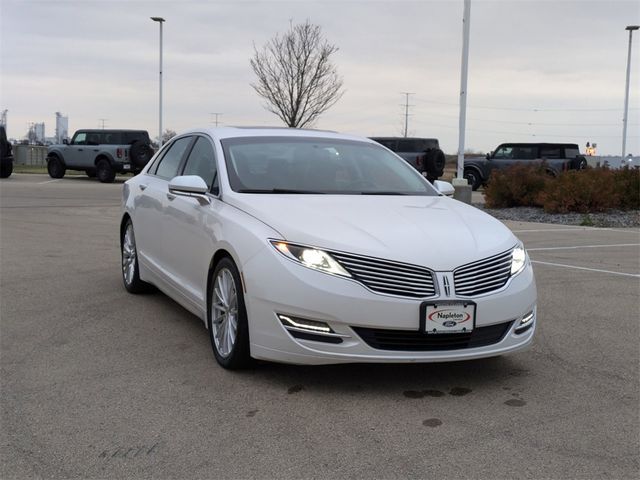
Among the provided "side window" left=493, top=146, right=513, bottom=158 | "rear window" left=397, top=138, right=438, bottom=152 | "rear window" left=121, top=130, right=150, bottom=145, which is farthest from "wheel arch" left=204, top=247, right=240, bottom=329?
"rear window" left=121, top=130, right=150, bottom=145

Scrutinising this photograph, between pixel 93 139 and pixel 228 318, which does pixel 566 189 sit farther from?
pixel 93 139

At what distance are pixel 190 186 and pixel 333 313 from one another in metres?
1.59

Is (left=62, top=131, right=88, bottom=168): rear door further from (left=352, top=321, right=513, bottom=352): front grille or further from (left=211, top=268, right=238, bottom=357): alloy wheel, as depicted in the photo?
(left=352, top=321, right=513, bottom=352): front grille

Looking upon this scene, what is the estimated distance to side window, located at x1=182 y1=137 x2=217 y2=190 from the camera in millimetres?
5529

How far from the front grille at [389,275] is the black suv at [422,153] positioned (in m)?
22.9

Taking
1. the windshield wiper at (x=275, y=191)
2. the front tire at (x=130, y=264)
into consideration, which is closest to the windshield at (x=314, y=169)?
the windshield wiper at (x=275, y=191)

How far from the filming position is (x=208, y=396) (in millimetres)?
4234

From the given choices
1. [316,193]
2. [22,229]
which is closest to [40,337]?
[316,193]

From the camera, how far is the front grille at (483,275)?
4.21m

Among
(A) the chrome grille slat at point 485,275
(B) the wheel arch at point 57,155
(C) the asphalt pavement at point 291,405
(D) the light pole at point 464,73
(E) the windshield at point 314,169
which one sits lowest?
(C) the asphalt pavement at point 291,405

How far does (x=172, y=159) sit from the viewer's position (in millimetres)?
6637

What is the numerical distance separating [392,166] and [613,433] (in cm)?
279

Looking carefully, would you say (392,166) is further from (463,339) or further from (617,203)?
(617,203)

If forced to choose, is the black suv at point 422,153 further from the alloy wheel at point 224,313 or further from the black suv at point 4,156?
the alloy wheel at point 224,313
